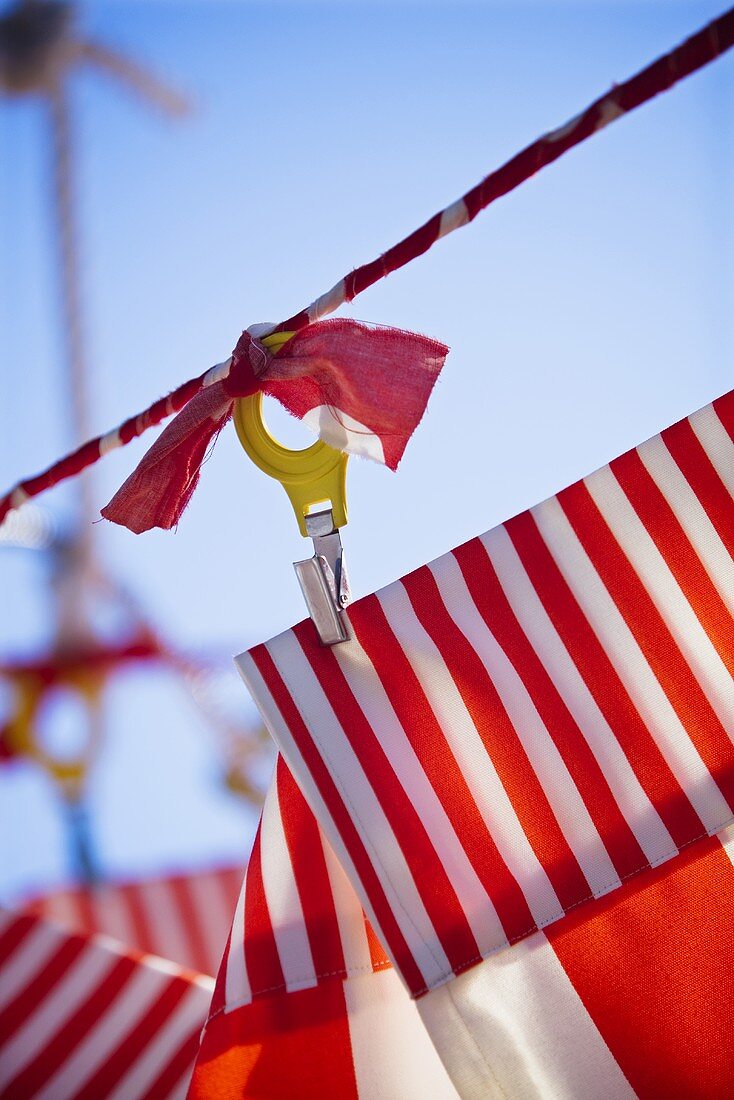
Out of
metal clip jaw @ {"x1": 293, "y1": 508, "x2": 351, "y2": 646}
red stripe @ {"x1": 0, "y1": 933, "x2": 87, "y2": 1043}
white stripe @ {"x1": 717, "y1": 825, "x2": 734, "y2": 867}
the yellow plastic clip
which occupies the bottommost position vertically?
white stripe @ {"x1": 717, "y1": 825, "x2": 734, "y2": 867}

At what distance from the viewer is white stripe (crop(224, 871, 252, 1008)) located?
574 millimetres

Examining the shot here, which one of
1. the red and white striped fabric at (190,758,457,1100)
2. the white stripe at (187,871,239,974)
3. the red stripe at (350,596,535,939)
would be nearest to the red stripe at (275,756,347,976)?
the red and white striped fabric at (190,758,457,1100)

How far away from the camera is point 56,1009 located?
0.93 metres

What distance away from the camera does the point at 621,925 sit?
0.52 m

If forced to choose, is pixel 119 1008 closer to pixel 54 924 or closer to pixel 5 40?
pixel 54 924

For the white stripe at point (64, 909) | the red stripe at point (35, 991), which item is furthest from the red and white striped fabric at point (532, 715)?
the white stripe at point (64, 909)

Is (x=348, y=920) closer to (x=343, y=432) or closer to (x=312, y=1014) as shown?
(x=312, y=1014)

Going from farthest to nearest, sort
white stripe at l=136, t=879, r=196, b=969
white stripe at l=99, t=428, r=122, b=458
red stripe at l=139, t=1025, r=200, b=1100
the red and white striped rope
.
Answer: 1. white stripe at l=136, t=879, r=196, b=969
2. red stripe at l=139, t=1025, r=200, b=1100
3. white stripe at l=99, t=428, r=122, b=458
4. the red and white striped rope

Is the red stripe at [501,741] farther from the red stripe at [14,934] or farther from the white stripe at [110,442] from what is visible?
the red stripe at [14,934]

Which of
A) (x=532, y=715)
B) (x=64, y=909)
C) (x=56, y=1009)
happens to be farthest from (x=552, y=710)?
(x=64, y=909)

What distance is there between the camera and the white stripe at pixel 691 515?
1.80 ft

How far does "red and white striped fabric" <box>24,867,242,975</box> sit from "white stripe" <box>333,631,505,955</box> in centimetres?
108

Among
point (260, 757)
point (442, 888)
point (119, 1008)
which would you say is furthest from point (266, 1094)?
point (260, 757)

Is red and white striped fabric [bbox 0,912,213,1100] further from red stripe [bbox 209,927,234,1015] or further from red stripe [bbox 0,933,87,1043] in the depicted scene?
red stripe [bbox 209,927,234,1015]
